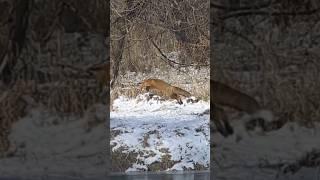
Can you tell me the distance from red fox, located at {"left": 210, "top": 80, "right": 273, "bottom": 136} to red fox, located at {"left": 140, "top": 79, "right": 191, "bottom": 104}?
5340mm

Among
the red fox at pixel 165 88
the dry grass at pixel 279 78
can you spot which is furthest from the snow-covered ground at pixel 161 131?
the dry grass at pixel 279 78

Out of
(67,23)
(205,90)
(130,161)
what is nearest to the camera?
(67,23)

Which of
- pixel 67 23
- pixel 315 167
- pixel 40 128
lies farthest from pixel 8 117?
pixel 315 167

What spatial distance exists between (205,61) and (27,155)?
6424mm

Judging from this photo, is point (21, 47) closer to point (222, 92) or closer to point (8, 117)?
point (8, 117)

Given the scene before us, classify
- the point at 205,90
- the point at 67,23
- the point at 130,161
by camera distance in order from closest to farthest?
1. the point at 67,23
2. the point at 130,161
3. the point at 205,90

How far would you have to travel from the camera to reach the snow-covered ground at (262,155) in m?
4.44

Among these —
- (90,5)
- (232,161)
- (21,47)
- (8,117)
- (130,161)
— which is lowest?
(130,161)

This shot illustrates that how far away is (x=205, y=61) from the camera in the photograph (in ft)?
34.3

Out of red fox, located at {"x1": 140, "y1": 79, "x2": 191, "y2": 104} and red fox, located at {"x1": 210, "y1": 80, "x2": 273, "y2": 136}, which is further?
red fox, located at {"x1": 140, "y1": 79, "x2": 191, "y2": 104}

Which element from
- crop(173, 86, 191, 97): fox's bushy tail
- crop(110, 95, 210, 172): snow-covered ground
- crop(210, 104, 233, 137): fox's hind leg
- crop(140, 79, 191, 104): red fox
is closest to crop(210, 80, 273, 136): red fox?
crop(210, 104, 233, 137): fox's hind leg

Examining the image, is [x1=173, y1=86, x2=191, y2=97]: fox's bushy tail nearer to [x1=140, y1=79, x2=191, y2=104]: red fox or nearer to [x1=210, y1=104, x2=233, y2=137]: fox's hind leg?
[x1=140, y1=79, x2=191, y2=104]: red fox

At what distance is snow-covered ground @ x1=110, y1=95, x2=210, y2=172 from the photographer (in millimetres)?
7887

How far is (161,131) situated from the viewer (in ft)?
28.1
